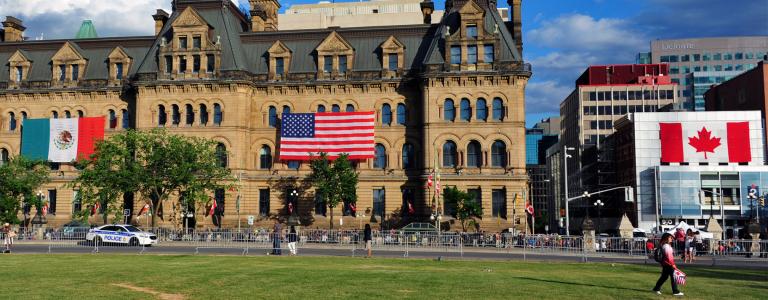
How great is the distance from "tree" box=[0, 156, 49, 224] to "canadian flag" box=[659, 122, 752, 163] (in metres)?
70.5

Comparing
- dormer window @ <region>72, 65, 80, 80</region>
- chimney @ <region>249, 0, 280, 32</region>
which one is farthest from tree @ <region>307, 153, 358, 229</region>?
dormer window @ <region>72, 65, 80, 80</region>

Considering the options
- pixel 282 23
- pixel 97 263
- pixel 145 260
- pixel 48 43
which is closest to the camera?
pixel 97 263

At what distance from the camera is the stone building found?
64.6 metres

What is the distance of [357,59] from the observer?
225 ft

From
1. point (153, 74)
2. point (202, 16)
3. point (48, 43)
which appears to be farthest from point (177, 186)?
point (48, 43)

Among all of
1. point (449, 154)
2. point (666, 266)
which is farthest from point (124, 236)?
point (666, 266)

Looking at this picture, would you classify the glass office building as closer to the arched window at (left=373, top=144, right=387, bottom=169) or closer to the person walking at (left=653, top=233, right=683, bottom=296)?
the arched window at (left=373, top=144, right=387, bottom=169)

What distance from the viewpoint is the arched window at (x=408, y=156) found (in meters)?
67.2

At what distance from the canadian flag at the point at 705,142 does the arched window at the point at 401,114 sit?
3876 centimetres

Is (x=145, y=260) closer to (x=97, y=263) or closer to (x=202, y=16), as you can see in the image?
(x=97, y=263)

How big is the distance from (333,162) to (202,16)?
20.4m

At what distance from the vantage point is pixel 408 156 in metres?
67.4

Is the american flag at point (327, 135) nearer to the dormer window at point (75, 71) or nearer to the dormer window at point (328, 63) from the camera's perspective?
the dormer window at point (328, 63)

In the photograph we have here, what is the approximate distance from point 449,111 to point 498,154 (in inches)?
235
